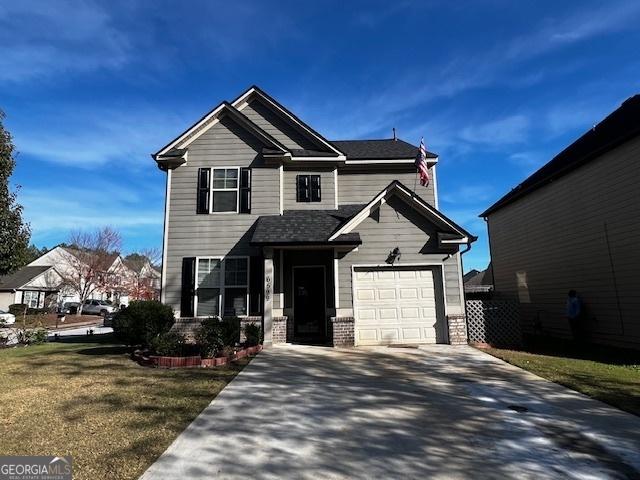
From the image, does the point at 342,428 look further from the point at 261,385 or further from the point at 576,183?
the point at 576,183

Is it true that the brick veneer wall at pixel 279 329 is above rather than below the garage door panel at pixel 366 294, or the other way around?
below

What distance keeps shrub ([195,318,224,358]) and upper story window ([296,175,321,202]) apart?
6063 mm

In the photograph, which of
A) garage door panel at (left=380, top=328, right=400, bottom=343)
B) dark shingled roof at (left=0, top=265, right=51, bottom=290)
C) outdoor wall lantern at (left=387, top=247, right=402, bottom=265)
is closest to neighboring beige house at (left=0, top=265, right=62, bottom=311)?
dark shingled roof at (left=0, top=265, right=51, bottom=290)

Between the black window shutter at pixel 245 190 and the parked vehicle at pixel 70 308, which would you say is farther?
the parked vehicle at pixel 70 308

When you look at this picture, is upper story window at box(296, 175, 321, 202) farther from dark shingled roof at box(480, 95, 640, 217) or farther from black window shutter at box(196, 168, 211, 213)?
dark shingled roof at box(480, 95, 640, 217)

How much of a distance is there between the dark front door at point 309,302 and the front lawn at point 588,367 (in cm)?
516

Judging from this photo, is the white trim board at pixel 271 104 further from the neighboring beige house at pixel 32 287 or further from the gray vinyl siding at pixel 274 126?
the neighboring beige house at pixel 32 287

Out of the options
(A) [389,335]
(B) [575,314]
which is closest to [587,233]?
(B) [575,314]

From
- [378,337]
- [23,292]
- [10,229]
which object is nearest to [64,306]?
[23,292]

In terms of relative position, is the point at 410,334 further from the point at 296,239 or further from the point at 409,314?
the point at 296,239

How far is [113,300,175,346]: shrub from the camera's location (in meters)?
9.80

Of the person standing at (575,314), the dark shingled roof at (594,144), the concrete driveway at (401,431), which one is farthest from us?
the person standing at (575,314)

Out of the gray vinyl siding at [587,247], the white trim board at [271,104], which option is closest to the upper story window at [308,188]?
the white trim board at [271,104]

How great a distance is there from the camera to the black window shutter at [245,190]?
44.3 feet
